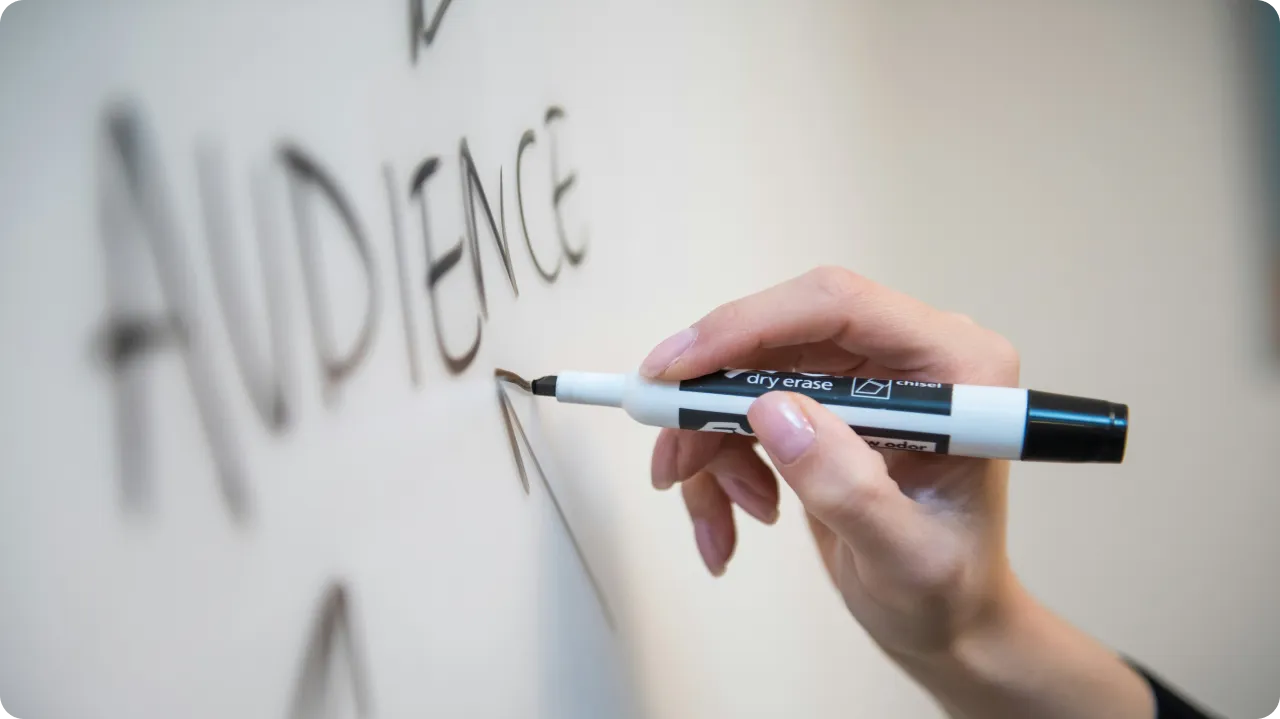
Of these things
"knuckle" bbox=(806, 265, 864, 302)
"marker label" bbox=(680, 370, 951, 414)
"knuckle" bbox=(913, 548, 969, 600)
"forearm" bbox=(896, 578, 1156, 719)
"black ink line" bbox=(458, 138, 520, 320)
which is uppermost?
"black ink line" bbox=(458, 138, 520, 320)

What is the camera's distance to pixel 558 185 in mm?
321

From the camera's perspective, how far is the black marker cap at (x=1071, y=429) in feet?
0.83

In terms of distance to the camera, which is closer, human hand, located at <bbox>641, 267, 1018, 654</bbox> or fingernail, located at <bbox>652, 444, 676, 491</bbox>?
human hand, located at <bbox>641, 267, 1018, 654</bbox>

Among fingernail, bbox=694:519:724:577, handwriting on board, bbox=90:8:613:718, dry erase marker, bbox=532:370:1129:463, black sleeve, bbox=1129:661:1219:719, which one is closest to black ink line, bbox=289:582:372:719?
handwriting on board, bbox=90:8:613:718

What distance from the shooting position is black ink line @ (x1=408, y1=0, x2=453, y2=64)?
0.24 meters

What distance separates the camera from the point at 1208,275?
766mm

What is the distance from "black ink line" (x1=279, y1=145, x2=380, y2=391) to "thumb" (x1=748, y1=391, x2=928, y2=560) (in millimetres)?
144

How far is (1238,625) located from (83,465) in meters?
1.14

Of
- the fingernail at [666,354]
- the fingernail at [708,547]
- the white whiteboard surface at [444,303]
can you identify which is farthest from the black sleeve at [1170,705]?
the fingernail at [666,354]

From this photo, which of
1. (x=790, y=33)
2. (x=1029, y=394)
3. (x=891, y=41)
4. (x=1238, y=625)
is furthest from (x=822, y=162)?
(x=1238, y=625)

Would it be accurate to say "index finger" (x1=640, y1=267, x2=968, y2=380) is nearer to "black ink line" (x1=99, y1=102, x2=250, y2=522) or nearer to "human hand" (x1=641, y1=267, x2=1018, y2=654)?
"human hand" (x1=641, y1=267, x2=1018, y2=654)

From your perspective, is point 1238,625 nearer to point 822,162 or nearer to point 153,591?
point 822,162

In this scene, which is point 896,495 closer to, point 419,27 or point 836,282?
point 836,282

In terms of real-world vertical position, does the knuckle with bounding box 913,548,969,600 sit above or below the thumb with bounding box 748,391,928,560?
below
